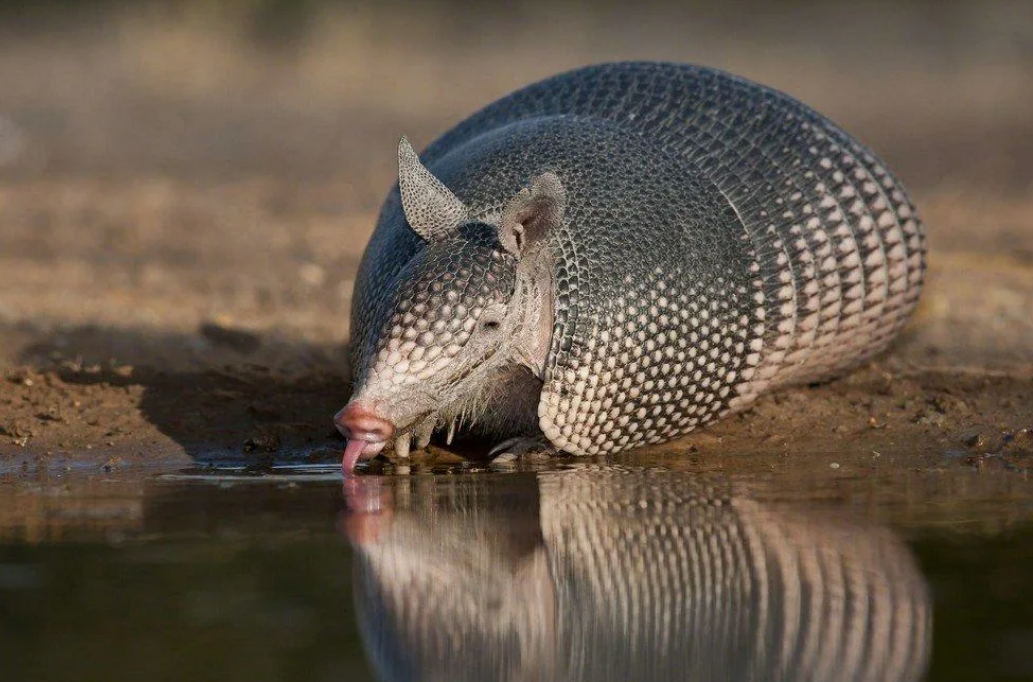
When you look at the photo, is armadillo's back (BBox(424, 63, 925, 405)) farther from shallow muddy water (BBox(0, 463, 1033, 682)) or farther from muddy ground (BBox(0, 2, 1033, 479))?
shallow muddy water (BBox(0, 463, 1033, 682))

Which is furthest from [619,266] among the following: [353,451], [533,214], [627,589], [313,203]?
[313,203]

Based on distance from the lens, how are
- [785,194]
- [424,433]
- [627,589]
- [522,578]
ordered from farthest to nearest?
1. [785,194]
2. [424,433]
3. [522,578]
4. [627,589]

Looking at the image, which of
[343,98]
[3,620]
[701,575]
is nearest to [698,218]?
[701,575]

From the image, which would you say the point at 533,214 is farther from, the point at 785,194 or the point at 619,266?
the point at 785,194

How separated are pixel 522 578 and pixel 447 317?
5.72ft

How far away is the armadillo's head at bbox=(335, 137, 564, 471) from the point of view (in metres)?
7.31

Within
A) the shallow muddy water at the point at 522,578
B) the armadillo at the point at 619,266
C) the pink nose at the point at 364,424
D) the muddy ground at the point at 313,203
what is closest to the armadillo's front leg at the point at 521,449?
the armadillo at the point at 619,266

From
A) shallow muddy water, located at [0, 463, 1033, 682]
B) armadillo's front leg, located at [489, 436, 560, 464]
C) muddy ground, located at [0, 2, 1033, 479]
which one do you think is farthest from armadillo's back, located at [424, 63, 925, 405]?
shallow muddy water, located at [0, 463, 1033, 682]

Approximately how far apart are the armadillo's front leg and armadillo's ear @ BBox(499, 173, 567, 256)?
42.3 inches

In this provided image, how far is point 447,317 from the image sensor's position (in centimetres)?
738

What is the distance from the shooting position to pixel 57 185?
1952cm

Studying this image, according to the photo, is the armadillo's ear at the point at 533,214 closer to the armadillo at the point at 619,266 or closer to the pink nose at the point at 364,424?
the armadillo at the point at 619,266

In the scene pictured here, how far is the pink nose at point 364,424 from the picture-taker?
7.20 m

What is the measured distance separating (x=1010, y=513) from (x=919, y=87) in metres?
21.3
